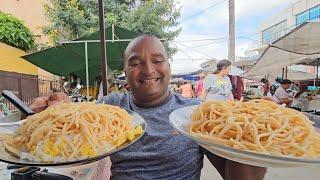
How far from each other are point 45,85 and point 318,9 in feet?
47.3

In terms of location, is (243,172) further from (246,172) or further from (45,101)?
(45,101)

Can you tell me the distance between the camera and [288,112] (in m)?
1.13

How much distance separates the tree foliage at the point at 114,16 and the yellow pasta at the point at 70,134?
9.88 metres

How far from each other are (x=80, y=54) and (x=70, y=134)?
6.12m

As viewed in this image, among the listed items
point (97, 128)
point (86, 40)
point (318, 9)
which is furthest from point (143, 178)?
point (318, 9)

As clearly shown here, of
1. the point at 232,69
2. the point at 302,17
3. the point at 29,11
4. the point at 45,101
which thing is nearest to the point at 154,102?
the point at 45,101

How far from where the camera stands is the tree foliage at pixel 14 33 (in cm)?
920

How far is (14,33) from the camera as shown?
9.67 meters

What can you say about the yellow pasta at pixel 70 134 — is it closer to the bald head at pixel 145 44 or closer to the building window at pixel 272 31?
the bald head at pixel 145 44

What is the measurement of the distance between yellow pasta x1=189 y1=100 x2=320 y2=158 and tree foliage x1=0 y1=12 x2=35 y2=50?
30.5 feet

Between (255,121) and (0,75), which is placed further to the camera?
(0,75)

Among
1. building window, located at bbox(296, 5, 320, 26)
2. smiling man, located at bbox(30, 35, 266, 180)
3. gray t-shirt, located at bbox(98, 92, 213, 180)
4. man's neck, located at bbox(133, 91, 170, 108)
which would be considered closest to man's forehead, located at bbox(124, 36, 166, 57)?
smiling man, located at bbox(30, 35, 266, 180)

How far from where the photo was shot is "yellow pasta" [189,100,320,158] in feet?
3.11

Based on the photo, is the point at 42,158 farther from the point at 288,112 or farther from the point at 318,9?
the point at 318,9
